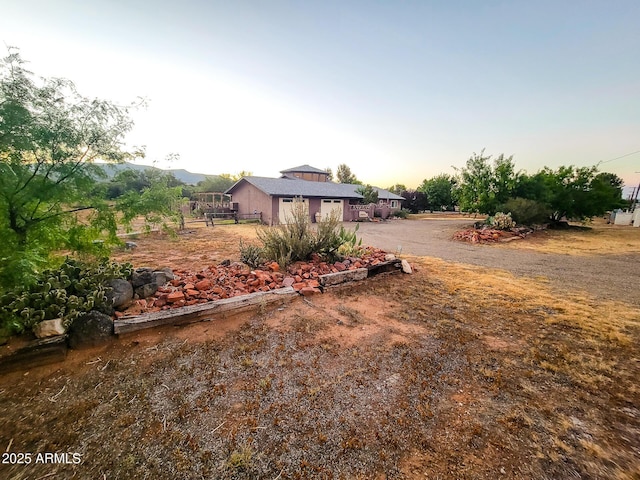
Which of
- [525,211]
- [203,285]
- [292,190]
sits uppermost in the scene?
[292,190]

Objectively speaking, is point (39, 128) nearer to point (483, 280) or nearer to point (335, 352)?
point (335, 352)

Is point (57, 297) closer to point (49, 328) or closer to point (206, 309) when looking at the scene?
point (49, 328)

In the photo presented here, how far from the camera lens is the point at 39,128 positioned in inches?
98.2

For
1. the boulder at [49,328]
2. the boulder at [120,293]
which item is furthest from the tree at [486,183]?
the boulder at [49,328]

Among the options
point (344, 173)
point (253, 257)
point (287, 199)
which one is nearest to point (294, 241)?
point (253, 257)

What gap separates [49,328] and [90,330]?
0.31 metres

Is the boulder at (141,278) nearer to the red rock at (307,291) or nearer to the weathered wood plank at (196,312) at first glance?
the weathered wood plank at (196,312)

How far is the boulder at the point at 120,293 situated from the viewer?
3.01 meters

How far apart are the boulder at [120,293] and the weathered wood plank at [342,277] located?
2.95 meters

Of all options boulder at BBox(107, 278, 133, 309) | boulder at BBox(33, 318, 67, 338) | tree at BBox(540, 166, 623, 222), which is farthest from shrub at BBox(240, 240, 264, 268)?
tree at BBox(540, 166, 623, 222)

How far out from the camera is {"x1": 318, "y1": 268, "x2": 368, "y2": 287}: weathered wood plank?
441 centimetres

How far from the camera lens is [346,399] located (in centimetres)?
192

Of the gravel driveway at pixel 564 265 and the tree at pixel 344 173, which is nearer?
the gravel driveway at pixel 564 265

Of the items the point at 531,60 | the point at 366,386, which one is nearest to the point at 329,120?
the point at 531,60
